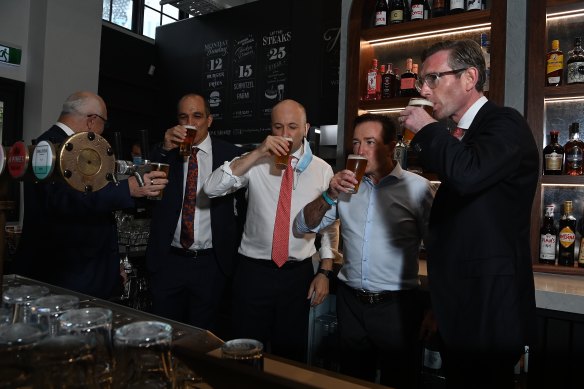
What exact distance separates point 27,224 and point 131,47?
5.06m

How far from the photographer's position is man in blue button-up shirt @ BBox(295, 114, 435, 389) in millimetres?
1936

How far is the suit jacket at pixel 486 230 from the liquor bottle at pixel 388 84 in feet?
5.98

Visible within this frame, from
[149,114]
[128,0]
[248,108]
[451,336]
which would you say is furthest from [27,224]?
[128,0]

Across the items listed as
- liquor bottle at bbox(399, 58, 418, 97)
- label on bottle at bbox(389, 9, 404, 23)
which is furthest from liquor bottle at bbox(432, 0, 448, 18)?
liquor bottle at bbox(399, 58, 418, 97)

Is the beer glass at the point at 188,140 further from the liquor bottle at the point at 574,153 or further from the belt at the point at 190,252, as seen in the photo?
the liquor bottle at the point at 574,153

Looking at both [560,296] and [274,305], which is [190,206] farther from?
[560,296]

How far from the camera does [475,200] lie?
1369mm

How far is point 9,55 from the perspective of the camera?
5160 mm

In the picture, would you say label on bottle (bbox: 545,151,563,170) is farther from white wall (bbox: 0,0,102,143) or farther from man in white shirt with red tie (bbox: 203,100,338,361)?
white wall (bbox: 0,0,102,143)

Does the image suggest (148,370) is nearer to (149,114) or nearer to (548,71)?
(548,71)

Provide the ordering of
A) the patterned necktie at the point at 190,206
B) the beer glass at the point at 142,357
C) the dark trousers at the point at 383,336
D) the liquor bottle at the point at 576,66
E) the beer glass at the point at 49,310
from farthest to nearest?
the liquor bottle at the point at 576,66 → the patterned necktie at the point at 190,206 → the dark trousers at the point at 383,336 → the beer glass at the point at 49,310 → the beer glass at the point at 142,357

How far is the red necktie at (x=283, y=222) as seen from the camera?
230cm

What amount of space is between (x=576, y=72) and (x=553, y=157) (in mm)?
501

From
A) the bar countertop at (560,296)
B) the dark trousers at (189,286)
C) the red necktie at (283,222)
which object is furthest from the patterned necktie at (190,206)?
the bar countertop at (560,296)
